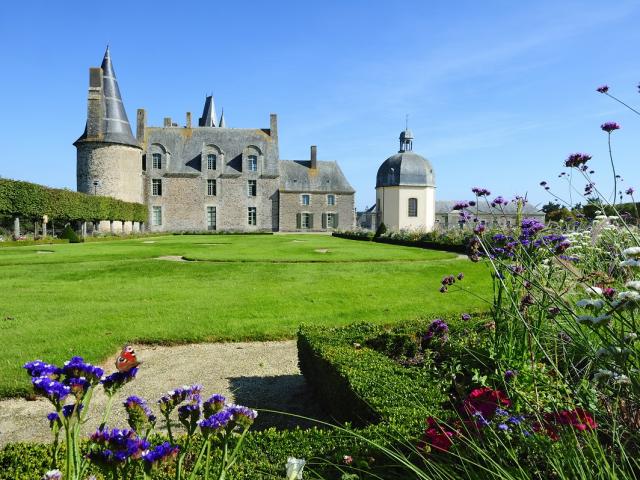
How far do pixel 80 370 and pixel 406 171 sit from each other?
1511 inches

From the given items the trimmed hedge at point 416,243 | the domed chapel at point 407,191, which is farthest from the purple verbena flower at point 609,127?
the domed chapel at point 407,191

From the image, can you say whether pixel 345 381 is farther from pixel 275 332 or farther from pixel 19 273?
pixel 19 273

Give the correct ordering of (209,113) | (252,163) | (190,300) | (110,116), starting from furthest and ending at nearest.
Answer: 1. (209,113)
2. (252,163)
3. (110,116)
4. (190,300)

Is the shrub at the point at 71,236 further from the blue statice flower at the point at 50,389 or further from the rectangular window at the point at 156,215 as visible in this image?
the blue statice flower at the point at 50,389

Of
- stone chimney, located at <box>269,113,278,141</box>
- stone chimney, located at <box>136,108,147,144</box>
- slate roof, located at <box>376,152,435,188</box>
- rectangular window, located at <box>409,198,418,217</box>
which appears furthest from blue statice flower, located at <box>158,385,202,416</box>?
stone chimney, located at <box>269,113,278,141</box>

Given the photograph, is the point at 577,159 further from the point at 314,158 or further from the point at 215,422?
the point at 314,158

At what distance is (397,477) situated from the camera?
6.93ft

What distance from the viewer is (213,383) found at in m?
4.77

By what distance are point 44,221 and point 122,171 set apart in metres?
11.2

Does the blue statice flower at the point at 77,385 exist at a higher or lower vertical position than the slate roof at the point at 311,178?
lower

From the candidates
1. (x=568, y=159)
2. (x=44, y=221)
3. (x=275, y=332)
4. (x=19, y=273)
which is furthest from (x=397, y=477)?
(x=44, y=221)

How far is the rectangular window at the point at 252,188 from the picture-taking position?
42719 millimetres

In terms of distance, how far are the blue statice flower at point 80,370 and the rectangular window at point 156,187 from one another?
41822 millimetres

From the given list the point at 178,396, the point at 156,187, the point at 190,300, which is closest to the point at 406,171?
the point at 156,187
